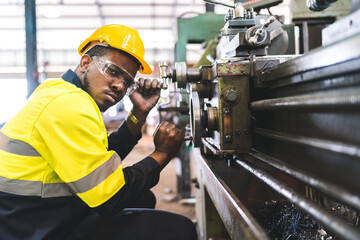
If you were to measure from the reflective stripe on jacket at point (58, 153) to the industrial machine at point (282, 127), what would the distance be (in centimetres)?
→ 33

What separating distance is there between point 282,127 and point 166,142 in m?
0.48

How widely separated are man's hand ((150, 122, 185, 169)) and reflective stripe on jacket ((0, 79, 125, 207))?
0.70 feet

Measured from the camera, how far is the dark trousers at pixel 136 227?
93 centimetres

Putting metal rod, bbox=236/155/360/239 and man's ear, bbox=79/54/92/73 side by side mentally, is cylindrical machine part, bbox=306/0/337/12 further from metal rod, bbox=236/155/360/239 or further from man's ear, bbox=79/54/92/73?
man's ear, bbox=79/54/92/73

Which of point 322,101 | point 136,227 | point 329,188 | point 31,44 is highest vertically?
point 31,44

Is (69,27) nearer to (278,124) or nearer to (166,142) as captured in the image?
(166,142)

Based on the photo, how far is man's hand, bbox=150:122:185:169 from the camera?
1.04 m

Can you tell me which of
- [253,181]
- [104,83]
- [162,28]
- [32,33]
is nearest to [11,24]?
[162,28]

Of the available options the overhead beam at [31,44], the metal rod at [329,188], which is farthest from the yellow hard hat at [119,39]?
the overhead beam at [31,44]

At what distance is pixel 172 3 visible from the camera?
651cm

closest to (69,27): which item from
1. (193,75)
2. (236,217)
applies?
(193,75)

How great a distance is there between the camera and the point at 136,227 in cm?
95

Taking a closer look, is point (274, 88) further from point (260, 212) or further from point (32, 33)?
point (32, 33)

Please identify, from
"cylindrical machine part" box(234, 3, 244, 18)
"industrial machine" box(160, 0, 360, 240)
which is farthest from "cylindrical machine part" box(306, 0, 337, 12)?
"cylindrical machine part" box(234, 3, 244, 18)
